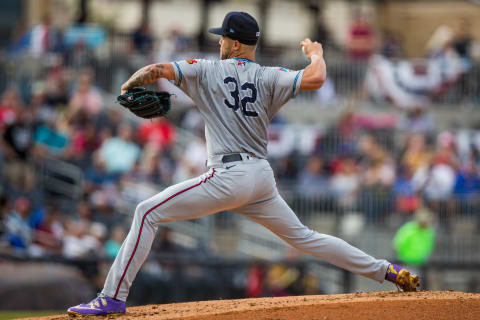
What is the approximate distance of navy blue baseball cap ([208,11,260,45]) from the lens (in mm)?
5887

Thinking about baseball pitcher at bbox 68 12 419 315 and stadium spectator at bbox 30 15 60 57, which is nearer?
baseball pitcher at bbox 68 12 419 315

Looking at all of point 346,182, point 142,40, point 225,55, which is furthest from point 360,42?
point 225,55

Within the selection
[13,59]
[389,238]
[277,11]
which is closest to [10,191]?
[13,59]

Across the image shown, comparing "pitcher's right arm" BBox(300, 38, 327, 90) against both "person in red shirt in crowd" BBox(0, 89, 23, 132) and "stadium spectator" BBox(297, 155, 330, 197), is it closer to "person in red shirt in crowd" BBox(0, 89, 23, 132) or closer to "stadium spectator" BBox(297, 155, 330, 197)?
"stadium spectator" BBox(297, 155, 330, 197)

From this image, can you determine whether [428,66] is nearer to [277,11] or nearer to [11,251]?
[277,11]

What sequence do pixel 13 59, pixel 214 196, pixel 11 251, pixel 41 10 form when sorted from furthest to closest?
pixel 41 10 → pixel 13 59 → pixel 11 251 → pixel 214 196

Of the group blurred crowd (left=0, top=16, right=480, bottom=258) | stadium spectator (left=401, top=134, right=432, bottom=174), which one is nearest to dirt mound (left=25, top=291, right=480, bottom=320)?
blurred crowd (left=0, top=16, right=480, bottom=258)

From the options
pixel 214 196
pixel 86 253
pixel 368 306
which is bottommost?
pixel 86 253

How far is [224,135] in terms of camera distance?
593cm

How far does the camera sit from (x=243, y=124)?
234 inches

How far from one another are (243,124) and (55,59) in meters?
11.2

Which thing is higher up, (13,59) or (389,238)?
(13,59)

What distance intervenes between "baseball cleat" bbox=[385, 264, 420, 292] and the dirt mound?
0.22 m

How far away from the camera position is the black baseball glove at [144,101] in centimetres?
592
